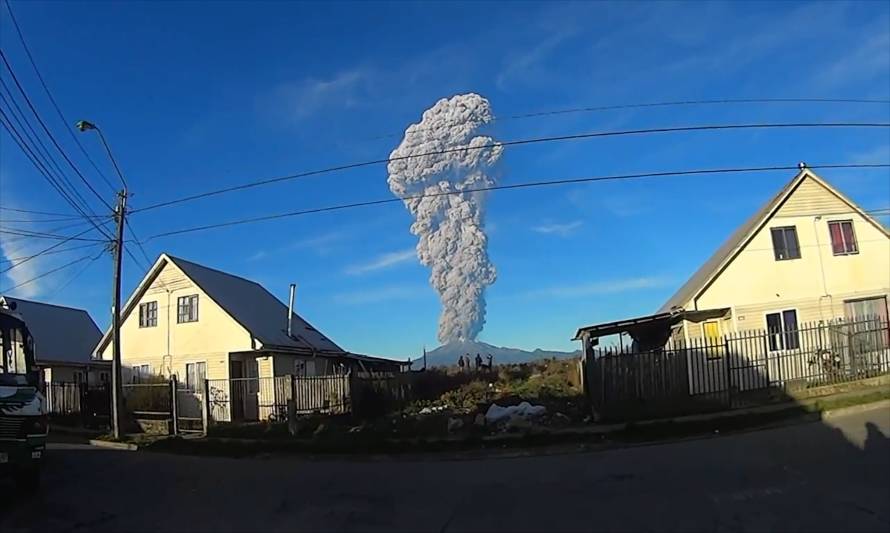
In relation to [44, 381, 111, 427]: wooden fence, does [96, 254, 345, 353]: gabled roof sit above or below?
above

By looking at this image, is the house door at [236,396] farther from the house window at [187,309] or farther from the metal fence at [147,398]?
the house window at [187,309]

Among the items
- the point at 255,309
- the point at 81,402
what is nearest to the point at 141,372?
the point at 81,402

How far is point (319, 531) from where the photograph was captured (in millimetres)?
8867

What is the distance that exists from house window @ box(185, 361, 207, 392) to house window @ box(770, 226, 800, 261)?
22.7 meters

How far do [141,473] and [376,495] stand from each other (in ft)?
20.2

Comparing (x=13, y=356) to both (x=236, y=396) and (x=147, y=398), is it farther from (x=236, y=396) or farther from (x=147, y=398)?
(x=236, y=396)

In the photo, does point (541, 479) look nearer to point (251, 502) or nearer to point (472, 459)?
point (472, 459)

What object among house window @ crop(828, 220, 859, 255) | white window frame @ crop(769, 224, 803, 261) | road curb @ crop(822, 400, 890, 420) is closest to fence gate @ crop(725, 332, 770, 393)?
road curb @ crop(822, 400, 890, 420)

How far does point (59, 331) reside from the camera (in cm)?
4247

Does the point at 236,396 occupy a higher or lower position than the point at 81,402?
lower

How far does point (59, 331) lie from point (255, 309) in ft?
52.2

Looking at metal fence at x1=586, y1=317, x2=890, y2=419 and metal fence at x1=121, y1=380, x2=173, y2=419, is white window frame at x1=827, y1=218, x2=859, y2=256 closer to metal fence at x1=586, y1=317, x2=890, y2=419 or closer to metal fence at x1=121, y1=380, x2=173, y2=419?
metal fence at x1=586, y1=317, x2=890, y2=419

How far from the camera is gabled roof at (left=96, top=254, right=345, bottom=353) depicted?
102 ft

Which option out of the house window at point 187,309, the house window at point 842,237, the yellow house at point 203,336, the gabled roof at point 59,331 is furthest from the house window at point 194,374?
the house window at point 842,237
